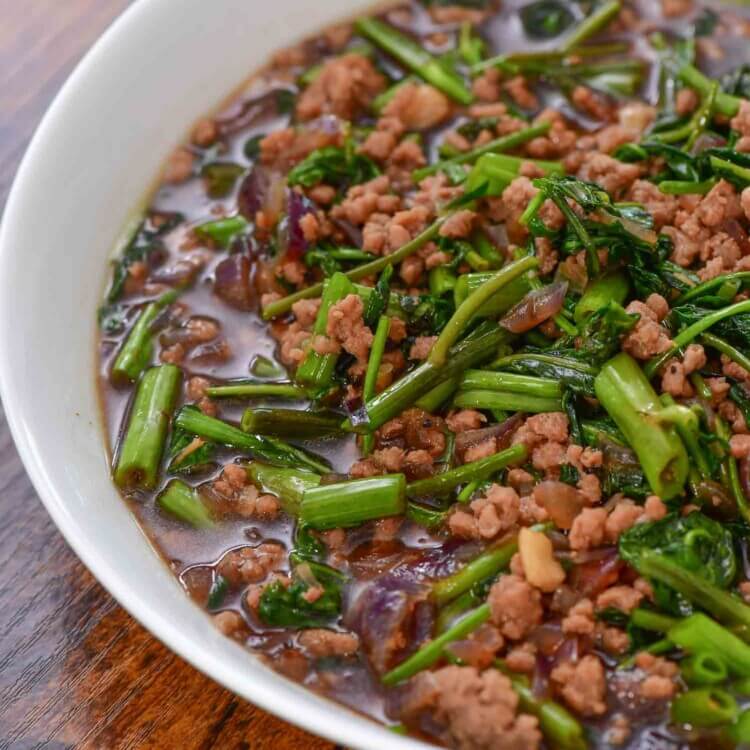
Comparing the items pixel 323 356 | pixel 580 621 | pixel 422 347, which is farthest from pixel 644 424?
pixel 323 356

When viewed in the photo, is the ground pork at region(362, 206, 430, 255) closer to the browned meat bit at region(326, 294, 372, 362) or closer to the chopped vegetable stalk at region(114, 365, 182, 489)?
the browned meat bit at region(326, 294, 372, 362)

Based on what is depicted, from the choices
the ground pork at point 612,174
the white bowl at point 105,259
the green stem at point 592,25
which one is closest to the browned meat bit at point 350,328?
the white bowl at point 105,259

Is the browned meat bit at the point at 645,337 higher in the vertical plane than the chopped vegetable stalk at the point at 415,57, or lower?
lower

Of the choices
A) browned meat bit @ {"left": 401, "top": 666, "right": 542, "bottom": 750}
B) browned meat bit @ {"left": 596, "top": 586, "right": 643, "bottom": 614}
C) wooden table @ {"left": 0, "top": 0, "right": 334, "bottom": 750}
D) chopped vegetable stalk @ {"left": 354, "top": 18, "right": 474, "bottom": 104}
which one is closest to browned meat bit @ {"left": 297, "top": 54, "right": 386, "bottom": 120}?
chopped vegetable stalk @ {"left": 354, "top": 18, "right": 474, "bottom": 104}

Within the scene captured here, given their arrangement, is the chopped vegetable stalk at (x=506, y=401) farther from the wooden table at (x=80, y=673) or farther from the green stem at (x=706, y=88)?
the green stem at (x=706, y=88)

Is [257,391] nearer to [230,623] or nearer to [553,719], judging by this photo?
[230,623]

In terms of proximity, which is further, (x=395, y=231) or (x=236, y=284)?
(x=236, y=284)
